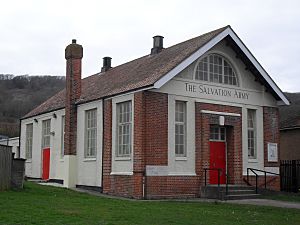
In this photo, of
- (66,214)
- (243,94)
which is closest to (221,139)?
(243,94)

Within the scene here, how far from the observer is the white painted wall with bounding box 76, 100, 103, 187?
2105cm

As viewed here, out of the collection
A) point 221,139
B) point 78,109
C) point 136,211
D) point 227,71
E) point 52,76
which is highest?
point 52,76

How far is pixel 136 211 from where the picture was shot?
41.9 ft

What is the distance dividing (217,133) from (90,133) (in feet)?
18.7

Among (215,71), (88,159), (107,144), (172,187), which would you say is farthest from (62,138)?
(215,71)

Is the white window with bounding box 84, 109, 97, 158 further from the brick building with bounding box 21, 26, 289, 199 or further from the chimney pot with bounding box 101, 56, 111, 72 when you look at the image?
the chimney pot with bounding box 101, 56, 111, 72

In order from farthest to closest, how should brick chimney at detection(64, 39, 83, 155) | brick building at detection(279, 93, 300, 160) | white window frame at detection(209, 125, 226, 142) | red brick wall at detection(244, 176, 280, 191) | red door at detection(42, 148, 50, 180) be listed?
brick building at detection(279, 93, 300, 160)
red door at detection(42, 148, 50, 180)
brick chimney at detection(64, 39, 83, 155)
red brick wall at detection(244, 176, 280, 191)
white window frame at detection(209, 125, 226, 142)

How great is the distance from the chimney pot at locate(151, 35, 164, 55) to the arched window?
3.77 metres

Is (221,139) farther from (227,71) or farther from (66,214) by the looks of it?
(66,214)

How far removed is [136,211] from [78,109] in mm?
11114

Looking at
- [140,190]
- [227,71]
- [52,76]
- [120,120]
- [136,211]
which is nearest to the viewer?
[136,211]

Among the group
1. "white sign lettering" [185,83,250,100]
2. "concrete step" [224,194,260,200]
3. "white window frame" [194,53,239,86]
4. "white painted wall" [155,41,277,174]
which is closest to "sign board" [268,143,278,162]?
"white painted wall" [155,41,277,174]

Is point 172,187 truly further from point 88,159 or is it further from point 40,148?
point 40,148

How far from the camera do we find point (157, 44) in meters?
24.1
